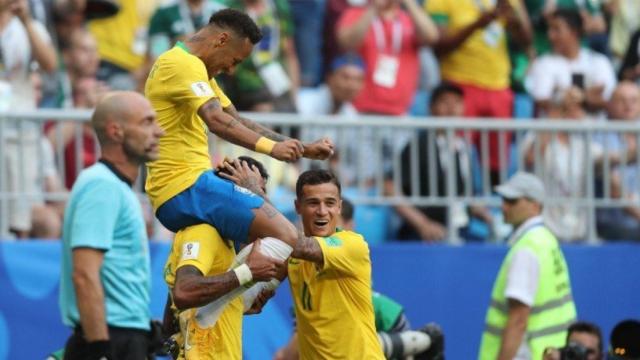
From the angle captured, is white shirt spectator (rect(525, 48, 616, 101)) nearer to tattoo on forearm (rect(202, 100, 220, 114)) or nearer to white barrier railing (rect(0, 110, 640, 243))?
white barrier railing (rect(0, 110, 640, 243))

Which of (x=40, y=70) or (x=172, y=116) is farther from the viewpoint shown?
(x=40, y=70)

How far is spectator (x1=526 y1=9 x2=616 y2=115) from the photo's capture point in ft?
53.7

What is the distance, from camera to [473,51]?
16109mm

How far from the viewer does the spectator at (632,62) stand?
55.9 feet

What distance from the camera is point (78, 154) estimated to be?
1341cm

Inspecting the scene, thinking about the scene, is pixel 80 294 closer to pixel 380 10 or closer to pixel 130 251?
pixel 130 251

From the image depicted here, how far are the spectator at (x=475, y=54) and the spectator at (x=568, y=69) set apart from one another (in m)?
0.33

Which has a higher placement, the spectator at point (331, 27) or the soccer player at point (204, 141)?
the spectator at point (331, 27)

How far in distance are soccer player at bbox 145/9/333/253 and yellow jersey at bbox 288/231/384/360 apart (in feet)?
1.60

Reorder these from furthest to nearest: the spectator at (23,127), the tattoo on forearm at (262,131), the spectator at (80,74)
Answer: the spectator at (80,74)
the spectator at (23,127)
the tattoo on forearm at (262,131)

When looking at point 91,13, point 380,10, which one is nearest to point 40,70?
point 91,13

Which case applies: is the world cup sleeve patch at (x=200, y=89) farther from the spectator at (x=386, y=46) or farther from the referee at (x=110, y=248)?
the spectator at (x=386, y=46)

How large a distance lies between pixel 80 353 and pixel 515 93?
770 cm

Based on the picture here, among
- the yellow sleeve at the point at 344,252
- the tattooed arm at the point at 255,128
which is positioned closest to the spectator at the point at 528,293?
the yellow sleeve at the point at 344,252
